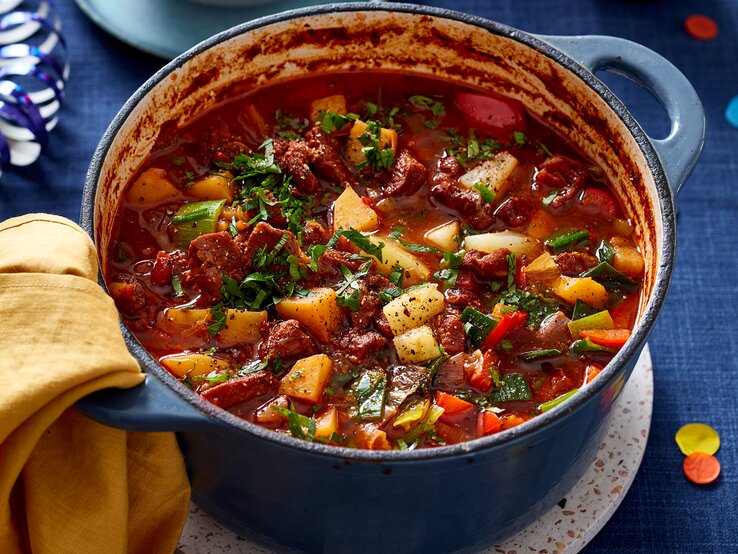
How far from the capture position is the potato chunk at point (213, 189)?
3.42 m

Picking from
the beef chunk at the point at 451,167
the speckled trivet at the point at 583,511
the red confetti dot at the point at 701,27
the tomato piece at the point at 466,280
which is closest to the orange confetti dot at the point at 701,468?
the speckled trivet at the point at 583,511

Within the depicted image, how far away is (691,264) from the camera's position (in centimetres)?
410

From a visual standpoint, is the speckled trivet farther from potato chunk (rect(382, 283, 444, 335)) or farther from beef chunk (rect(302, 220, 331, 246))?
beef chunk (rect(302, 220, 331, 246))

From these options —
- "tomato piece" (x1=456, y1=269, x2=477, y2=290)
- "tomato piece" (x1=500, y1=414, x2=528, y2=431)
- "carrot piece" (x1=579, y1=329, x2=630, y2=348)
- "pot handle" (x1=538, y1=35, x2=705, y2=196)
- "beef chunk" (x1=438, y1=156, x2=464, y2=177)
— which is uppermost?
"pot handle" (x1=538, y1=35, x2=705, y2=196)

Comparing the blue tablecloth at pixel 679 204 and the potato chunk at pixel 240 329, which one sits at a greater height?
the potato chunk at pixel 240 329

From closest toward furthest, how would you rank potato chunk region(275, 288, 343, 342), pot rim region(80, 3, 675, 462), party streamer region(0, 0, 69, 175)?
pot rim region(80, 3, 675, 462)
potato chunk region(275, 288, 343, 342)
party streamer region(0, 0, 69, 175)

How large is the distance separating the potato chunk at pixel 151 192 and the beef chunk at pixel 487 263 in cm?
101

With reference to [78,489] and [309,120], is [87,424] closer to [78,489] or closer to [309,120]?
[78,489]

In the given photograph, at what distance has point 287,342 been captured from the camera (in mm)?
2965

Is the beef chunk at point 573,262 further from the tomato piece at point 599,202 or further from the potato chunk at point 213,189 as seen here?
the potato chunk at point 213,189

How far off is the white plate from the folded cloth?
182 centimetres

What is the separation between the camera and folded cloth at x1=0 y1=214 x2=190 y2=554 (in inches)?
95.6

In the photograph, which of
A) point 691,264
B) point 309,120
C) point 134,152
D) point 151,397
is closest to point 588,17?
point 691,264

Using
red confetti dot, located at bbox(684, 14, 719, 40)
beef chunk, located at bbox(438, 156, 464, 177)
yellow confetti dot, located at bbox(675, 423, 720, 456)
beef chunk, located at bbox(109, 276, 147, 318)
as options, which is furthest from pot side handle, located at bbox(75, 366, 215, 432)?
red confetti dot, located at bbox(684, 14, 719, 40)
